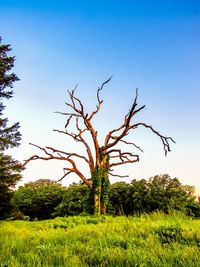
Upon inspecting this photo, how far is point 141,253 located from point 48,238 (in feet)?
10.6

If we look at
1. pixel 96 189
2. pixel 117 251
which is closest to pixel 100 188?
pixel 96 189

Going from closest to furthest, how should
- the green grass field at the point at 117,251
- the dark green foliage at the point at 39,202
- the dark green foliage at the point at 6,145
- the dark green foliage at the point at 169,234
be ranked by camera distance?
the green grass field at the point at 117,251 < the dark green foliage at the point at 169,234 < the dark green foliage at the point at 6,145 < the dark green foliage at the point at 39,202

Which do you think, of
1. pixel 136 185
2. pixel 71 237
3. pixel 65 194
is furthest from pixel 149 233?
pixel 65 194

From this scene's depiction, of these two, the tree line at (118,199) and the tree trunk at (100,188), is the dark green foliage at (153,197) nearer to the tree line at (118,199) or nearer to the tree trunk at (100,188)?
A: the tree line at (118,199)

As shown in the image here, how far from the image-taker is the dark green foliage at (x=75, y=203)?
24344 millimetres

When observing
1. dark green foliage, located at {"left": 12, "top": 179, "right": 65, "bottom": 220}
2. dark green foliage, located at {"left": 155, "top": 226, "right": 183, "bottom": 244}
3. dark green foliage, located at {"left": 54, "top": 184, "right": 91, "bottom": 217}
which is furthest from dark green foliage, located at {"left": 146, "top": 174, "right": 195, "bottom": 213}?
dark green foliage, located at {"left": 155, "top": 226, "right": 183, "bottom": 244}

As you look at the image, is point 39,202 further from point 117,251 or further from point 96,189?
point 117,251

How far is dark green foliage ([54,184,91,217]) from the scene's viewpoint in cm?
2434

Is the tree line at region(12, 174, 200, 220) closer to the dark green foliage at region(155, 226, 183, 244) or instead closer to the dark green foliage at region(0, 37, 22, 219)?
the dark green foliage at region(0, 37, 22, 219)

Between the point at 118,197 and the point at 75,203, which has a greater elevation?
the point at 118,197

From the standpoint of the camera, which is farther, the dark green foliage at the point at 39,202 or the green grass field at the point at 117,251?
the dark green foliage at the point at 39,202

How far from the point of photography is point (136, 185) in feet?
79.4

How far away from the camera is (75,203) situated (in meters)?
25.3

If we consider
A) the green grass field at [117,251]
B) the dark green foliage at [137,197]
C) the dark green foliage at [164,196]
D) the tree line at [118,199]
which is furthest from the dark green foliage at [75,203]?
the green grass field at [117,251]
